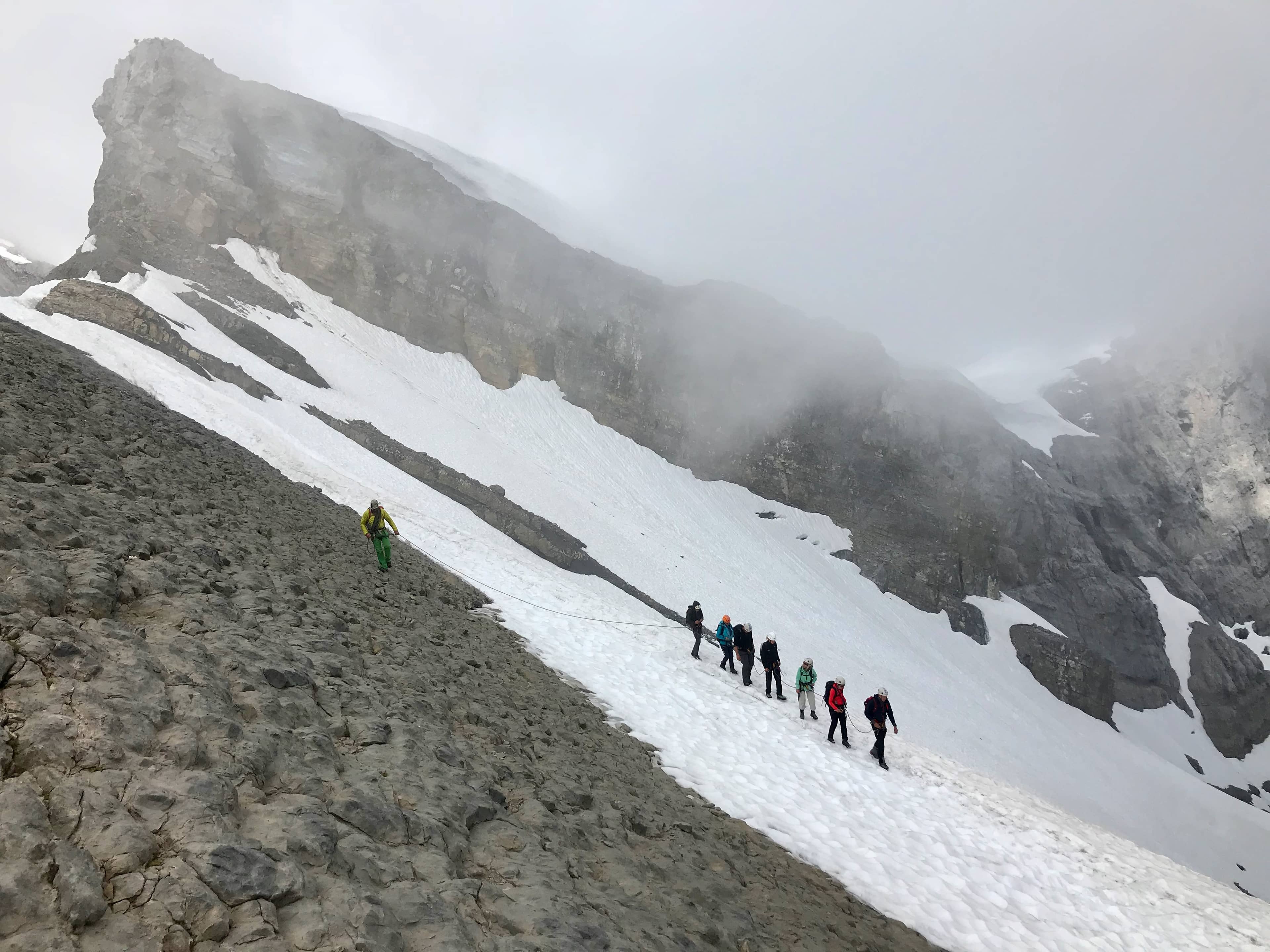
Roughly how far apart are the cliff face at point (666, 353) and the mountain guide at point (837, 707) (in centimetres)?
4056

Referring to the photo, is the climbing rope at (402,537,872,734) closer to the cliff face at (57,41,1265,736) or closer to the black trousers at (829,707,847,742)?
the black trousers at (829,707,847,742)

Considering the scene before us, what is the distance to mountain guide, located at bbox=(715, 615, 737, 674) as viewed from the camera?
16469 millimetres

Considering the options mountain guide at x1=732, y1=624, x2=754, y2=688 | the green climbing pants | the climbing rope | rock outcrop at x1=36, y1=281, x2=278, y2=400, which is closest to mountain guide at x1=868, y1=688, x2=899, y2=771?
the climbing rope

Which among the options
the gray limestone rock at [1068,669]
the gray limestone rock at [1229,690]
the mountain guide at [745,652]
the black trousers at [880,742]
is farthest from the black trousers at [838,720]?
the gray limestone rock at [1229,690]

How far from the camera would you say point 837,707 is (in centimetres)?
1263

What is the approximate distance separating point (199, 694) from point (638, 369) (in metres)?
55.6

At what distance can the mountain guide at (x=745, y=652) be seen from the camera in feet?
51.0

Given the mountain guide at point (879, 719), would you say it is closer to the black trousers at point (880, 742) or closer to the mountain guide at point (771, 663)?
the black trousers at point (880, 742)

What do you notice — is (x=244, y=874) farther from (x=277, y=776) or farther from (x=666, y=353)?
(x=666, y=353)

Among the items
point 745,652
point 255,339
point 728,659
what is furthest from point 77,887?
point 255,339

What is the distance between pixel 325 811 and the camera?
3.85 meters

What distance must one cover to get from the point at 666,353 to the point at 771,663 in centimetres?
4815

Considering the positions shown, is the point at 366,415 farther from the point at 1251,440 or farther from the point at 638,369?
the point at 1251,440

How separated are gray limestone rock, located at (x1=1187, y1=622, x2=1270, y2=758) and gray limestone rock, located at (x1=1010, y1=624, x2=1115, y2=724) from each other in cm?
966
